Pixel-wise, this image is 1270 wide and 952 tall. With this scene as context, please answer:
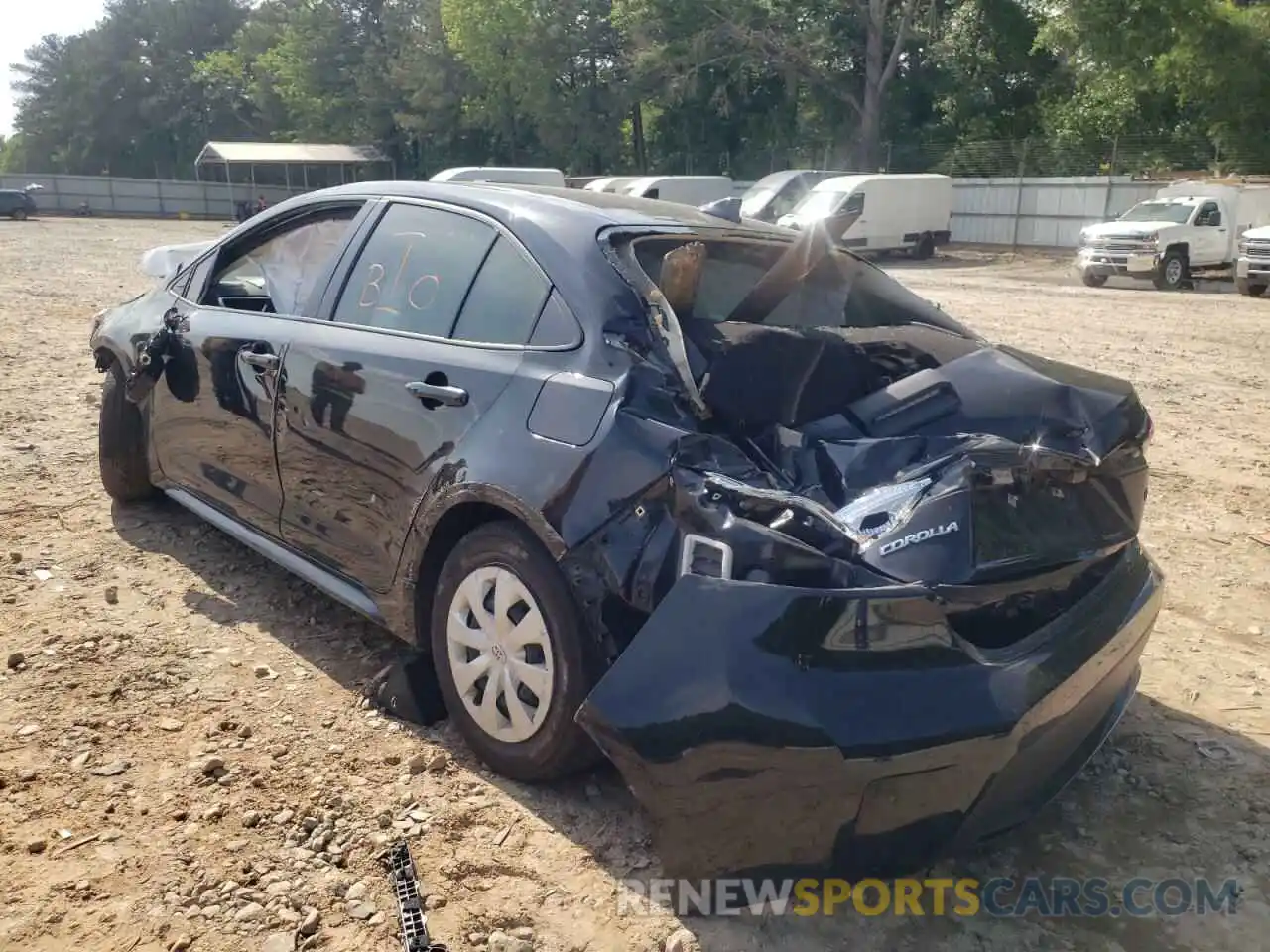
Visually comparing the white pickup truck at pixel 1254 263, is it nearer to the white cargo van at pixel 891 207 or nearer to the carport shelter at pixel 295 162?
the white cargo van at pixel 891 207

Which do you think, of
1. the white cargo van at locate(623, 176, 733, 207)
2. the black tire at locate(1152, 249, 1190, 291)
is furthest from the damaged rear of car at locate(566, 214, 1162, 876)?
the white cargo van at locate(623, 176, 733, 207)

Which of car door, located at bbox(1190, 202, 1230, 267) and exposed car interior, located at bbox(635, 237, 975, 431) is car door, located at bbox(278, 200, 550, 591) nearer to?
exposed car interior, located at bbox(635, 237, 975, 431)

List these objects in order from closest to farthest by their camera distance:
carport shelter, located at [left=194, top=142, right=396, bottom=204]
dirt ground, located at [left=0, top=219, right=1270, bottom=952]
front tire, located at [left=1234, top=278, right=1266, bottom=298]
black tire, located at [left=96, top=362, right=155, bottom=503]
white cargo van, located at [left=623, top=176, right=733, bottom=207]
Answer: dirt ground, located at [left=0, top=219, right=1270, bottom=952] < black tire, located at [left=96, top=362, right=155, bottom=503] < front tire, located at [left=1234, top=278, right=1266, bottom=298] < white cargo van, located at [left=623, top=176, right=733, bottom=207] < carport shelter, located at [left=194, top=142, right=396, bottom=204]

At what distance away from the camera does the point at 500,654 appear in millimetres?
2959

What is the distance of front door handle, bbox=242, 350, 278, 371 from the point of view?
388cm

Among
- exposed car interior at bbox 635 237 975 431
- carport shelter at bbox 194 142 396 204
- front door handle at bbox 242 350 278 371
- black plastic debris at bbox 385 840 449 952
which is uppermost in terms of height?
carport shelter at bbox 194 142 396 204

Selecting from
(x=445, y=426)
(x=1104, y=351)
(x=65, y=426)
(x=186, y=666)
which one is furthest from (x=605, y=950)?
(x=1104, y=351)

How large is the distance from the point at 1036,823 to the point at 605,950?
4.32 ft

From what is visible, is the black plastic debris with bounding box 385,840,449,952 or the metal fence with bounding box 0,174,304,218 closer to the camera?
the black plastic debris with bounding box 385,840,449,952

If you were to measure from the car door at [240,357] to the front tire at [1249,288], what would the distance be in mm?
18860

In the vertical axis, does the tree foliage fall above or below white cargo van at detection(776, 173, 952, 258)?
above

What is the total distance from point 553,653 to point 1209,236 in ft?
72.7

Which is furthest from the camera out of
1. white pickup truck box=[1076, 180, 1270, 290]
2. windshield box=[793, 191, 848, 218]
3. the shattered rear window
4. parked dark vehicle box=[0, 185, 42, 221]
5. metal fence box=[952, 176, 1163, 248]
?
parked dark vehicle box=[0, 185, 42, 221]

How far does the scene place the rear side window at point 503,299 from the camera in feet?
10.4
